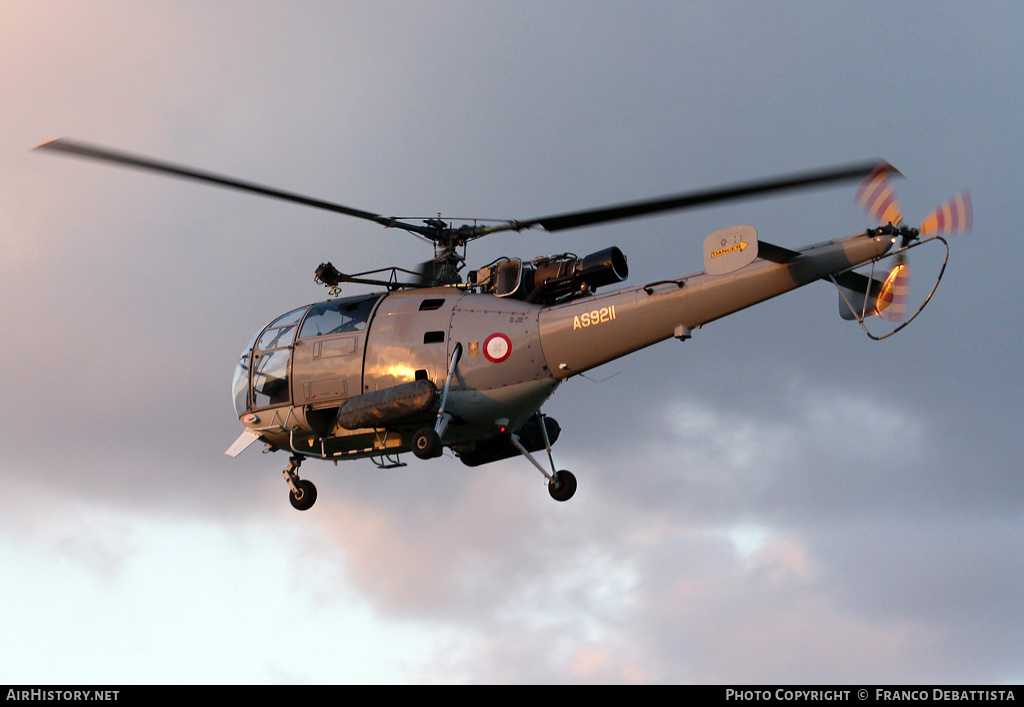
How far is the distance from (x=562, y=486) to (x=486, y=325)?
13.8 feet

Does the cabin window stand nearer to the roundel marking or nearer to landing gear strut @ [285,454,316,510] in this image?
the roundel marking

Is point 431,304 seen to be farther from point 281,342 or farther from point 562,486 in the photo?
point 562,486

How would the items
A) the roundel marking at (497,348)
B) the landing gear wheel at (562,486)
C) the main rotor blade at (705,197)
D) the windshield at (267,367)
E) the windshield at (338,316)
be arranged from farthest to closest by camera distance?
the windshield at (267,367) < the windshield at (338,316) < the landing gear wheel at (562,486) < the roundel marking at (497,348) < the main rotor blade at (705,197)

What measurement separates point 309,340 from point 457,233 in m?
4.42

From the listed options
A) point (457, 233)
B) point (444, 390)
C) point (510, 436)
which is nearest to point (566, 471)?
point (510, 436)

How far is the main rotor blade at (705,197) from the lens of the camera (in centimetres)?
2106

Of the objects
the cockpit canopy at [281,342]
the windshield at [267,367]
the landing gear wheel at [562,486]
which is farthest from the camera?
the windshield at [267,367]

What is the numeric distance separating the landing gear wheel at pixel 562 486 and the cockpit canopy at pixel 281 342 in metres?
5.77

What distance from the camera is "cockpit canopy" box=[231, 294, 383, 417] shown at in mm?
29359

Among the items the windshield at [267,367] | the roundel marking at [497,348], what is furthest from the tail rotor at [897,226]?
the windshield at [267,367]

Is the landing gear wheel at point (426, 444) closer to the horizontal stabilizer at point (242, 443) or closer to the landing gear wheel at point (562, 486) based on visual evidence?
the landing gear wheel at point (562, 486)

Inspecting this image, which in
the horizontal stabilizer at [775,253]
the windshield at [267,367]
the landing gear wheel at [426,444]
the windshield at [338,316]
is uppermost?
the horizontal stabilizer at [775,253]

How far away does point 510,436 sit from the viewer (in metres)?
28.5
